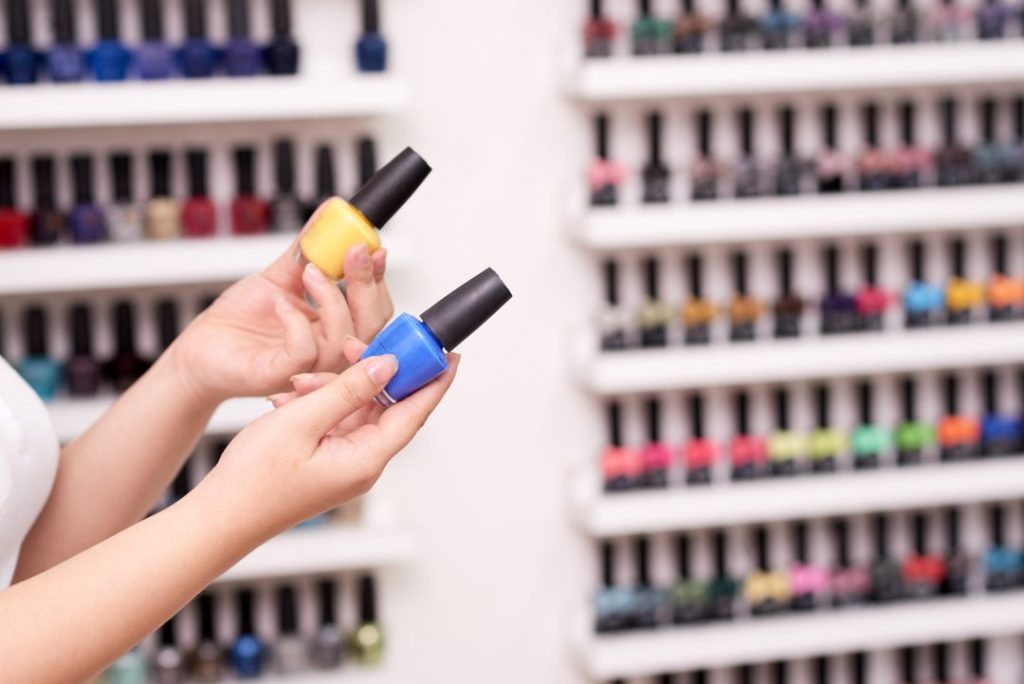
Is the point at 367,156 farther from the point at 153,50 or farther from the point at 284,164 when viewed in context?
the point at 153,50

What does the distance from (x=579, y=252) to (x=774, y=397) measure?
14.6 inches

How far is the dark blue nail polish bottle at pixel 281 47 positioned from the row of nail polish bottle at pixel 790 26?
0.41 meters

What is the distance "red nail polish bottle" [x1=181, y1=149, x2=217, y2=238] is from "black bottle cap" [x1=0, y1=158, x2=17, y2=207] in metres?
0.22

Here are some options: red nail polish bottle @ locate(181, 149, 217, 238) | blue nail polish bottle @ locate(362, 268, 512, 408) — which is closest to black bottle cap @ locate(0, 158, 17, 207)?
red nail polish bottle @ locate(181, 149, 217, 238)

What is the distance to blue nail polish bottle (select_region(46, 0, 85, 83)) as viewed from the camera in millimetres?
1666

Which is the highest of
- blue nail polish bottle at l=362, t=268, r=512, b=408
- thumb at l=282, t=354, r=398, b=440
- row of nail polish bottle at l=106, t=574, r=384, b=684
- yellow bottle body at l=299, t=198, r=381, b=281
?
yellow bottle body at l=299, t=198, r=381, b=281

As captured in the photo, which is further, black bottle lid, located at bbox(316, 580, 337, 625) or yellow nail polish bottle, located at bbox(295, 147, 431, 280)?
black bottle lid, located at bbox(316, 580, 337, 625)

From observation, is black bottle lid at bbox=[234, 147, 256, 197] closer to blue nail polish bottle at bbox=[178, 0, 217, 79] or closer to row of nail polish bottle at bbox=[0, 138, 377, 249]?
row of nail polish bottle at bbox=[0, 138, 377, 249]

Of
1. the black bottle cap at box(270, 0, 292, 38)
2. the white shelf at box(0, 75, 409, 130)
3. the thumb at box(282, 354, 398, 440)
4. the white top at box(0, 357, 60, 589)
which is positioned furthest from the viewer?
the black bottle cap at box(270, 0, 292, 38)

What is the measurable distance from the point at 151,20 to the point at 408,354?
1.10 meters

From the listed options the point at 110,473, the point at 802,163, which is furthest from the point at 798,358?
the point at 110,473

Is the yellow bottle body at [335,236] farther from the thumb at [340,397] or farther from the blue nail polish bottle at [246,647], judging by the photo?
the blue nail polish bottle at [246,647]

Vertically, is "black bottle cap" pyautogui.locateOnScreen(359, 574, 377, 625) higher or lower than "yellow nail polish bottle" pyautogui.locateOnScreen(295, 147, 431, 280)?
lower

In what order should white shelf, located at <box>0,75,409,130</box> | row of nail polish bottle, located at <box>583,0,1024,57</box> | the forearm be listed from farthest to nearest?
row of nail polish bottle, located at <box>583,0,1024,57</box>, white shelf, located at <box>0,75,409,130</box>, the forearm
